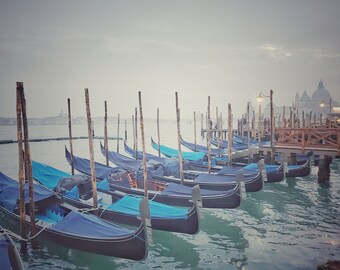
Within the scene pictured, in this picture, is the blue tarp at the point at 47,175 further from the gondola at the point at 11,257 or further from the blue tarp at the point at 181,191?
the gondola at the point at 11,257

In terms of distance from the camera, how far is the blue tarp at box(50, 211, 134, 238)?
571 cm

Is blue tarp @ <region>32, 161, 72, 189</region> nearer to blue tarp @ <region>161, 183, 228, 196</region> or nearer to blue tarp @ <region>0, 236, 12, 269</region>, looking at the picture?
blue tarp @ <region>161, 183, 228, 196</region>

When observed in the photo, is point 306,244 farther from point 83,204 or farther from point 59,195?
point 59,195

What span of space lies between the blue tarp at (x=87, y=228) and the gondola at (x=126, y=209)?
1176 mm

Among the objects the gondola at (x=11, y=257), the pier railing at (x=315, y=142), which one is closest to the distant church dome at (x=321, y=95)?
the pier railing at (x=315, y=142)

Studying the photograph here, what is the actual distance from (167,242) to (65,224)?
296cm

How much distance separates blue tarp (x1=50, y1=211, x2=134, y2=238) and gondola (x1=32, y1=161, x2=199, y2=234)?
1.18 m

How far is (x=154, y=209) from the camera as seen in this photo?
23.2 feet

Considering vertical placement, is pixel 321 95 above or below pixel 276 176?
above

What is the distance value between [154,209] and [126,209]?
0.86m

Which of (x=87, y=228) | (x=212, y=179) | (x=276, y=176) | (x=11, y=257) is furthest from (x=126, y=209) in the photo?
(x=276, y=176)

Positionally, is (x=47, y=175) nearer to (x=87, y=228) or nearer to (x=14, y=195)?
(x=14, y=195)

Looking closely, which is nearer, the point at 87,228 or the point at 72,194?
the point at 87,228

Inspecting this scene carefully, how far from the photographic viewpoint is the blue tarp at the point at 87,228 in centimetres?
571
